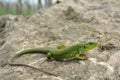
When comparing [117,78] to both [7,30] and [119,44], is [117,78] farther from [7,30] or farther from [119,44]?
[7,30]

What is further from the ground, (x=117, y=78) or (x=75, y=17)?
(x=75, y=17)

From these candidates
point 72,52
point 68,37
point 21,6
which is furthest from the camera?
point 21,6

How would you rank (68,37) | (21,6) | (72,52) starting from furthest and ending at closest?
(21,6), (68,37), (72,52)

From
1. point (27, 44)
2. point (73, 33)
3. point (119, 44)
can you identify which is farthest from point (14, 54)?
point (119, 44)

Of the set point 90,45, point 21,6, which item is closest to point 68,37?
point 90,45

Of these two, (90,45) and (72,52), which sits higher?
(90,45)

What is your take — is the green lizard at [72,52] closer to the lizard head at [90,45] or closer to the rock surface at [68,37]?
the lizard head at [90,45]

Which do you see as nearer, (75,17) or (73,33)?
(73,33)

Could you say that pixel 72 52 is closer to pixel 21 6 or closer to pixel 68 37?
pixel 68 37
